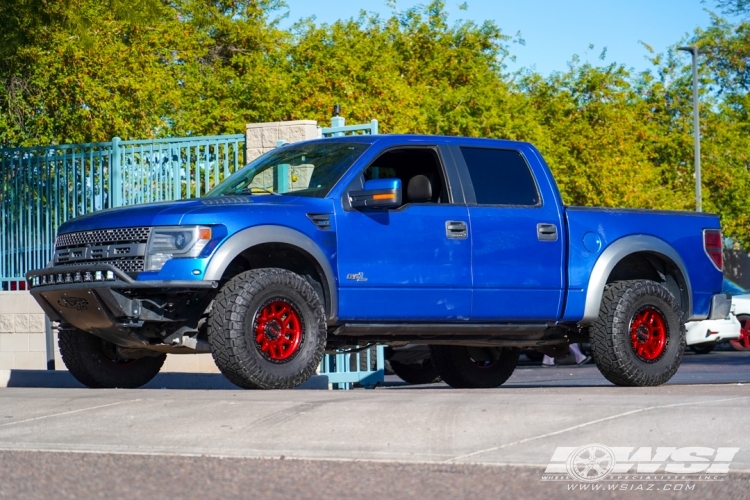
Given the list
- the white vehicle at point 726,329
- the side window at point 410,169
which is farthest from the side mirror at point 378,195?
the white vehicle at point 726,329

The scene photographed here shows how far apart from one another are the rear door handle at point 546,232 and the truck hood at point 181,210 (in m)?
1.90

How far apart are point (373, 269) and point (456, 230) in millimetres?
774

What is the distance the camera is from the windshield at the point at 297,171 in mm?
9727

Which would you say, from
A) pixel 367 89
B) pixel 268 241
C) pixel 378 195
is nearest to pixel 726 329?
pixel 367 89

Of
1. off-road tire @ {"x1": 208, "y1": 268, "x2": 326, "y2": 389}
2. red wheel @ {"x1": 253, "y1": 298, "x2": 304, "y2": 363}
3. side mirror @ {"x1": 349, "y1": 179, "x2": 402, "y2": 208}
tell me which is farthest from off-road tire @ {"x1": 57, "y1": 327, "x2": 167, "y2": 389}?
side mirror @ {"x1": 349, "y1": 179, "x2": 402, "y2": 208}

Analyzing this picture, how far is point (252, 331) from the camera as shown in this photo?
348 inches

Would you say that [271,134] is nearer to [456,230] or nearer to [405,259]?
[456,230]

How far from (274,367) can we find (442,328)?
155 centimetres

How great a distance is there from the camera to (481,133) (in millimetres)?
30266

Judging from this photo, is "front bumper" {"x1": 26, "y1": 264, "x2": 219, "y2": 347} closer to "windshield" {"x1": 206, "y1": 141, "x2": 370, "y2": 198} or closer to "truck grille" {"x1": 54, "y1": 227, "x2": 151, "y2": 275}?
"truck grille" {"x1": 54, "y1": 227, "x2": 151, "y2": 275}

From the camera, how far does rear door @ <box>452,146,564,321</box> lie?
10.0 metres

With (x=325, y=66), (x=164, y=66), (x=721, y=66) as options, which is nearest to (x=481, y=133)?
(x=325, y=66)

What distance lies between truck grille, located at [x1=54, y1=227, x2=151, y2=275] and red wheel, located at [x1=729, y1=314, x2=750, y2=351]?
1760 cm

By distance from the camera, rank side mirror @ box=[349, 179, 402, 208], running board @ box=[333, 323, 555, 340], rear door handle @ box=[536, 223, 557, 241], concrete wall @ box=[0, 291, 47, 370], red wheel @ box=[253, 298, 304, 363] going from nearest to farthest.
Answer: red wheel @ box=[253, 298, 304, 363] → side mirror @ box=[349, 179, 402, 208] → running board @ box=[333, 323, 555, 340] → rear door handle @ box=[536, 223, 557, 241] → concrete wall @ box=[0, 291, 47, 370]
